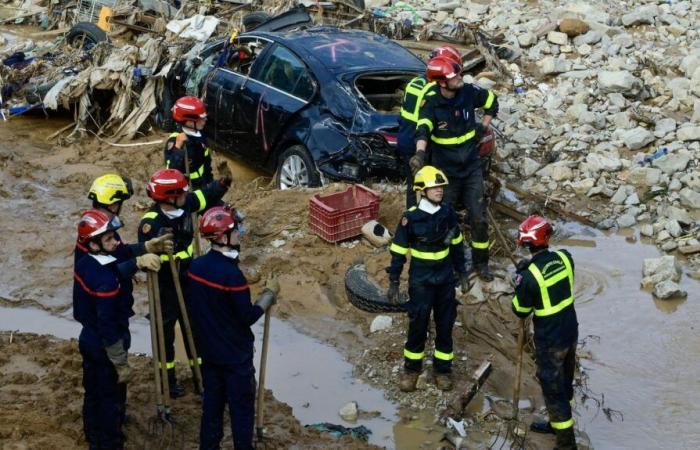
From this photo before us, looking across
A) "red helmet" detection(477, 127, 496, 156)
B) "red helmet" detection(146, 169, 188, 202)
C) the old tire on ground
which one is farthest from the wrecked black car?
"red helmet" detection(146, 169, 188, 202)

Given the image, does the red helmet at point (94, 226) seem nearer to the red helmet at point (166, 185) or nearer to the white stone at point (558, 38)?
the red helmet at point (166, 185)

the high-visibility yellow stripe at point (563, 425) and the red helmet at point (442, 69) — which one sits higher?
the red helmet at point (442, 69)

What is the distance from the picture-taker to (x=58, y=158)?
40.8 feet

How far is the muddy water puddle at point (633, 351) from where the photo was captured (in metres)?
7.09

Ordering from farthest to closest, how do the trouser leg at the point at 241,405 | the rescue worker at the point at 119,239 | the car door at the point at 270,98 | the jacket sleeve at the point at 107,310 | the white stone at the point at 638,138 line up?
the white stone at the point at 638,138 < the car door at the point at 270,98 < the rescue worker at the point at 119,239 < the trouser leg at the point at 241,405 < the jacket sleeve at the point at 107,310

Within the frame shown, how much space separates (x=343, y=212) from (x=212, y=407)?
139 inches

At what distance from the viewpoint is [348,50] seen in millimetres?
10602

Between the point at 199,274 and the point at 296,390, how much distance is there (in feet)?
6.67

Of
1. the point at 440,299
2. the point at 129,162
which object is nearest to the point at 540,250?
the point at 440,299

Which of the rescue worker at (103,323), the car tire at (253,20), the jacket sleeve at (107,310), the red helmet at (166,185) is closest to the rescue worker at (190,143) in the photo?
the red helmet at (166,185)

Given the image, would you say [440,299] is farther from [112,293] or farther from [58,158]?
[58,158]

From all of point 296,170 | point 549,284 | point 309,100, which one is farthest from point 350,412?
point 309,100

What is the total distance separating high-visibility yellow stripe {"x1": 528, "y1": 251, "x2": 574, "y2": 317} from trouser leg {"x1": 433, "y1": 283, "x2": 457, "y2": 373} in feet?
2.82

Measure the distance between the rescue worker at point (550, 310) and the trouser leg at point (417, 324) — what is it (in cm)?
79
